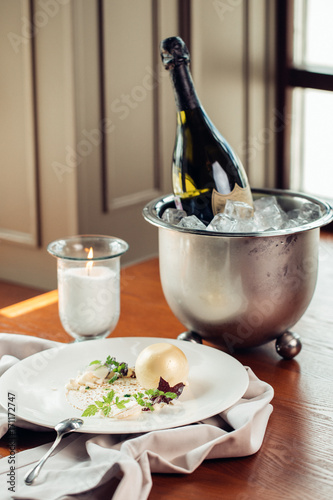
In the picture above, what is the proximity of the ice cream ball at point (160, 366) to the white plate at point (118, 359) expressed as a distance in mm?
29

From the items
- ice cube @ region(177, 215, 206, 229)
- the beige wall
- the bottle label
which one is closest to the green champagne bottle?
the bottle label

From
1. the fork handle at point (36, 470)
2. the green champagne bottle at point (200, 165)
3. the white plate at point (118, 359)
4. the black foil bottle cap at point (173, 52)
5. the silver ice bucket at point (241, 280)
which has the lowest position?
the fork handle at point (36, 470)

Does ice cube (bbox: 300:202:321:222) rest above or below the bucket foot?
above

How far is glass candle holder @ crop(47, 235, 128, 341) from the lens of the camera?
3.48ft

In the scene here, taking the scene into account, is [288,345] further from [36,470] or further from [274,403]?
[36,470]

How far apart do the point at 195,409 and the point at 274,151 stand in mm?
2570

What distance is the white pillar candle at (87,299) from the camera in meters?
1.06

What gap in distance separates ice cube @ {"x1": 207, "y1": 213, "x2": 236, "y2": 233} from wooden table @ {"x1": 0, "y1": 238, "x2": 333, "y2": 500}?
8.3 inches

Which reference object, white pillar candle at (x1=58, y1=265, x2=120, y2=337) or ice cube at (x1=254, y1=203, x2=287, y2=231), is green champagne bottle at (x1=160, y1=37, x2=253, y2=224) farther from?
white pillar candle at (x1=58, y1=265, x2=120, y2=337)

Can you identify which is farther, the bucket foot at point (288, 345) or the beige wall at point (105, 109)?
the beige wall at point (105, 109)

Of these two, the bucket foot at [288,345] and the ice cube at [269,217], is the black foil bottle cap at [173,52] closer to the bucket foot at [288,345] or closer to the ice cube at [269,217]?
the ice cube at [269,217]

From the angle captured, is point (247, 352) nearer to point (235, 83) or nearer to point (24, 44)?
point (24, 44)

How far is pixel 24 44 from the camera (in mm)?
2854

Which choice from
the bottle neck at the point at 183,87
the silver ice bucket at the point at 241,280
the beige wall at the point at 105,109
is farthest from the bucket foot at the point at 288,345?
the beige wall at the point at 105,109
